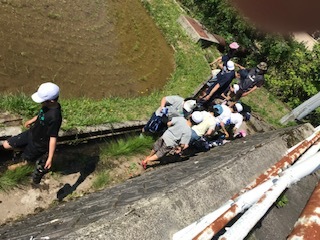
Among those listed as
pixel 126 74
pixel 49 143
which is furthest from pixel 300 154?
pixel 126 74

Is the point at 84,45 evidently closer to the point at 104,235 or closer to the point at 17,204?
the point at 17,204

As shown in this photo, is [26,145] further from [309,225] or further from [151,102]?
[309,225]

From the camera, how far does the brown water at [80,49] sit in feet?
21.7

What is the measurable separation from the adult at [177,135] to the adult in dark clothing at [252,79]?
3058mm

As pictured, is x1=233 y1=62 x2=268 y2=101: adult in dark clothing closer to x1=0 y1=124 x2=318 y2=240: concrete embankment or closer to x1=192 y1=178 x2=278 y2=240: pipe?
x1=0 y1=124 x2=318 y2=240: concrete embankment

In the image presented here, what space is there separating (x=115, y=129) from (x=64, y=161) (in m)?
1.17

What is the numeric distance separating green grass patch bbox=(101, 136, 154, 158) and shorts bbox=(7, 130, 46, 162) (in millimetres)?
1552

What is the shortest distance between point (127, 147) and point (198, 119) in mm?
1318

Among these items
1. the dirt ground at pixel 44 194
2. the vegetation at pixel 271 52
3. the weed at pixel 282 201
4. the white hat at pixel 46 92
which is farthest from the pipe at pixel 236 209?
the vegetation at pixel 271 52

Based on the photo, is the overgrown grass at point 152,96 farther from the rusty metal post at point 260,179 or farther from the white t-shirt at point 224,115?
the rusty metal post at point 260,179

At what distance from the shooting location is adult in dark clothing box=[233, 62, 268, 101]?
8398 mm

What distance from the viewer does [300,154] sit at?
9.29ft

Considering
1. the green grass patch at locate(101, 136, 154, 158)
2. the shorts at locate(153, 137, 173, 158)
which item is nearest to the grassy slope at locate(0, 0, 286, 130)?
the green grass patch at locate(101, 136, 154, 158)

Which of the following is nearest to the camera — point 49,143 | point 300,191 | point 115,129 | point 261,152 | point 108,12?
point 300,191
